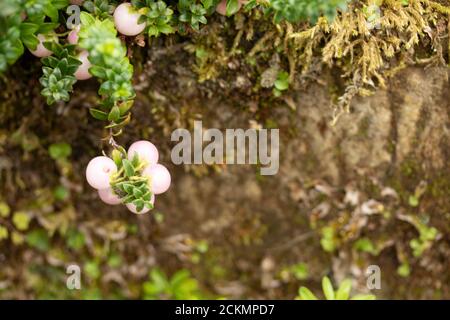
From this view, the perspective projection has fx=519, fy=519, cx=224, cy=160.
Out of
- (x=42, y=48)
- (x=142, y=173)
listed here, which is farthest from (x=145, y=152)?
(x=42, y=48)

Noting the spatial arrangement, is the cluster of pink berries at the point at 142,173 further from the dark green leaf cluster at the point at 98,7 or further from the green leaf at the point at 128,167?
the dark green leaf cluster at the point at 98,7

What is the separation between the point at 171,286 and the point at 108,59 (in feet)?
4.43

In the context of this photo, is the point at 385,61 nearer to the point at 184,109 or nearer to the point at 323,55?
the point at 323,55

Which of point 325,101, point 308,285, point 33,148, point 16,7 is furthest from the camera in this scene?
point 308,285

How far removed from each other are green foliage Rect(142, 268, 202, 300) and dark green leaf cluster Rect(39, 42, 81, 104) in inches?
45.7

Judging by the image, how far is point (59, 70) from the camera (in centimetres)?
155

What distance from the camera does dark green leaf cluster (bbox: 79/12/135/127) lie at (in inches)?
53.7

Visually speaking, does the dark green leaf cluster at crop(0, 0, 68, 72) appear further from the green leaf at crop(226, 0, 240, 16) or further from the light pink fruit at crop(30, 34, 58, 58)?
the green leaf at crop(226, 0, 240, 16)

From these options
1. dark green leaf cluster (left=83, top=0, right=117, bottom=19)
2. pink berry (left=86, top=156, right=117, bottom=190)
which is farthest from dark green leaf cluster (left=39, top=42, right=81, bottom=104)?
pink berry (left=86, top=156, right=117, bottom=190)

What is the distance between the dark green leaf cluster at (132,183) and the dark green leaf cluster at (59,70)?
252mm
